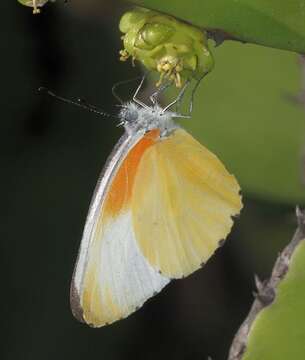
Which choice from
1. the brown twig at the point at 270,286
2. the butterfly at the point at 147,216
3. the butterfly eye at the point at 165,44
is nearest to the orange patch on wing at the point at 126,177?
the butterfly at the point at 147,216

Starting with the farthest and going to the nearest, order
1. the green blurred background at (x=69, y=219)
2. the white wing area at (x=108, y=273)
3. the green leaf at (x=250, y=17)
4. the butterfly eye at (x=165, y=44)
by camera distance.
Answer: the green blurred background at (x=69, y=219) → the white wing area at (x=108, y=273) → the butterfly eye at (x=165, y=44) → the green leaf at (x=250, y=17)

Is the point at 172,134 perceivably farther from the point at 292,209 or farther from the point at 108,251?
the point at 292,209

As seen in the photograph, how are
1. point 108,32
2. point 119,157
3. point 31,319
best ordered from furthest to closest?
point 108,32 < point 31,319 < point 119,157

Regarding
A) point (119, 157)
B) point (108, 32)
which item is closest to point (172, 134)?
point (119, 157)

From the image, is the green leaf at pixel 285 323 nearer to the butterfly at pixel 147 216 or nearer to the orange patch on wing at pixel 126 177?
the butterfly at pixel 147 216

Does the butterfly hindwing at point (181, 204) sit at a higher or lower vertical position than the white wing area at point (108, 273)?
higher

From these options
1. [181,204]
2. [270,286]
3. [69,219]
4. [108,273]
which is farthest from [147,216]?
[69,219]

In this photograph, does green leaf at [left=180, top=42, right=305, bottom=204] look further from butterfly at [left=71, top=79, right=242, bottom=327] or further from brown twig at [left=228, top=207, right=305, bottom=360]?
brown twig at [left=228, top=207, right=305, bottom=360]
